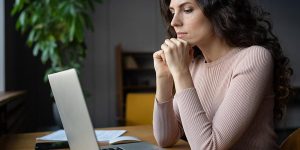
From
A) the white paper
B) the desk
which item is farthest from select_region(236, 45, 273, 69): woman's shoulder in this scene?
the white paper

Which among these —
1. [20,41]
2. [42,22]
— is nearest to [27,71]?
[20,41]

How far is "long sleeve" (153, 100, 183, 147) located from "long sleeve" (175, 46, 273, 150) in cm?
24

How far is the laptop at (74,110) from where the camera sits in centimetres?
73

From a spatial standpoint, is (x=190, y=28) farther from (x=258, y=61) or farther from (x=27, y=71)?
(x=27, y=71)

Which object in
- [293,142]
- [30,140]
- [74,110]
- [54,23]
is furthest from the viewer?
[54,23]

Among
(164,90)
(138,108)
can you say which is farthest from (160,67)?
(138,108)

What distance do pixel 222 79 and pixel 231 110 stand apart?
211mm

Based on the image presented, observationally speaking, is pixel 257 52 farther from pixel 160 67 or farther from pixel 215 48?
pixel 160 67

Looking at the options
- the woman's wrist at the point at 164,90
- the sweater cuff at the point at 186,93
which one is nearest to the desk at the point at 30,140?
the woman's wrist at the point at 164,90

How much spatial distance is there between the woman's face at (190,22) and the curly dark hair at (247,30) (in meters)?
0.02

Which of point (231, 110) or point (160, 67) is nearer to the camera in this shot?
point (231, 110)

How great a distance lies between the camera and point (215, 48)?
3.90ft

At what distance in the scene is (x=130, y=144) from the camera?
4.00ft

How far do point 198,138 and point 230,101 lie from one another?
14 centimetres
